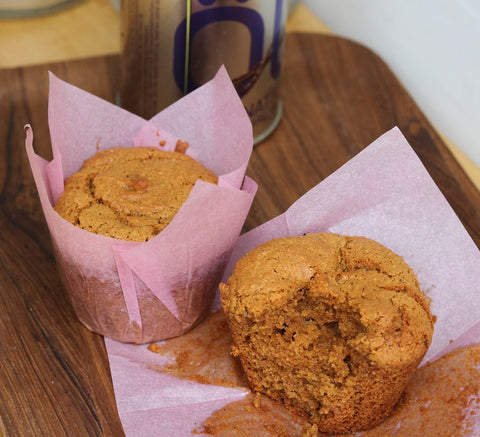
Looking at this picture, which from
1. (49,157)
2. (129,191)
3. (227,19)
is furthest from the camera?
(49,157)

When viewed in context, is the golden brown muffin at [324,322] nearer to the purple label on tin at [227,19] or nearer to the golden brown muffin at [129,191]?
the golden brown muffin at [129,191]

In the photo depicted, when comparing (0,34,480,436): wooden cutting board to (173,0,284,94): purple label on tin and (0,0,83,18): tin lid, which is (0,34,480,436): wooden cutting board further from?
(0,0,83,18): tin lid

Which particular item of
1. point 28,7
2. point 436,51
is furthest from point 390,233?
point 28,7

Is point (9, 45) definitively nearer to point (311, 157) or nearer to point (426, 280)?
point (311, 157)

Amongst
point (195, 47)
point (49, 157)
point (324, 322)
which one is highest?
point (195, 47)

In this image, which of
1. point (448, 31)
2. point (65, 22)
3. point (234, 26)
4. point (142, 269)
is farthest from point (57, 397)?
point (65, 22)

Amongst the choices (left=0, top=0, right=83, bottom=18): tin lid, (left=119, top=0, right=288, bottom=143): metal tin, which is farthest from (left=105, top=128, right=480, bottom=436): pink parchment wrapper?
(left=0, top=0, right=83, bottom=18): tin lid

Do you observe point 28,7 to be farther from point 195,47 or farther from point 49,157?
point 195,47
